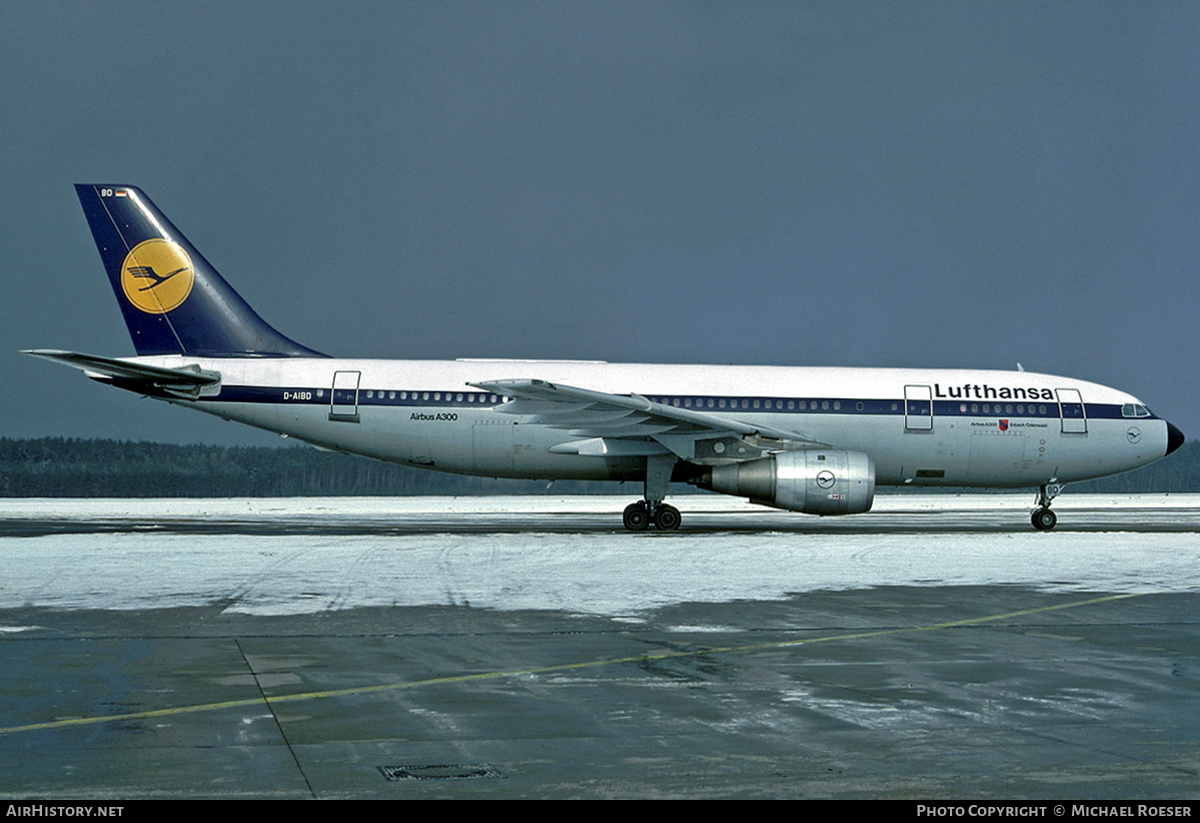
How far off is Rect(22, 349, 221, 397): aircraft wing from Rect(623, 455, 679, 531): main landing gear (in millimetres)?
9778

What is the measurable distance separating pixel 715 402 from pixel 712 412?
1.00 feet

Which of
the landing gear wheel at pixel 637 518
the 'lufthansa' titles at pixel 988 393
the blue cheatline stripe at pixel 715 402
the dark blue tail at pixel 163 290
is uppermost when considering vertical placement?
the dark blue tail at pixel 163 290

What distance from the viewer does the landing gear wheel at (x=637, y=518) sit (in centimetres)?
2570

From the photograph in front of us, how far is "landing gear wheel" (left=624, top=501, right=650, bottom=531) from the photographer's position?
25.7m

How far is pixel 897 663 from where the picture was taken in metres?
9.34

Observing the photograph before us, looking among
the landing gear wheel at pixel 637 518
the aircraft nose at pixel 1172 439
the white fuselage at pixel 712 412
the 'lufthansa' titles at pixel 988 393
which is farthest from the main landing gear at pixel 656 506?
the aircraft nose at pixel 1172 439

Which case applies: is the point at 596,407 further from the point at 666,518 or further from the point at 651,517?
the point at 666,518

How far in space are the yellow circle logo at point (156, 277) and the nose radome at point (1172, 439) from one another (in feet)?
77.7

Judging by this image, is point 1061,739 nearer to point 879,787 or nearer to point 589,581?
point 879,787

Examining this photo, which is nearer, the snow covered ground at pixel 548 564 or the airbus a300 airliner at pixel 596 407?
the snow covered ground at pixel 548 564

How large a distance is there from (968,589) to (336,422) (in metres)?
15.4

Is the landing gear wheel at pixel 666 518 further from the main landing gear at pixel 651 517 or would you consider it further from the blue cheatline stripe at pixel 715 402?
the blue cheatline stripe at pixel 715 402

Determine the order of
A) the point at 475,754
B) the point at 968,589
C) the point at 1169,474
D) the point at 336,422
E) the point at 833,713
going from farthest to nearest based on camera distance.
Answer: the point at 1169,474 < the point at 336,422 < the point at 968,589 < the point at 833,713 < the point at 475,754

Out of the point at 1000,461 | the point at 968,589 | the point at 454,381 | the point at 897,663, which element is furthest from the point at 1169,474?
the point at 897,663
